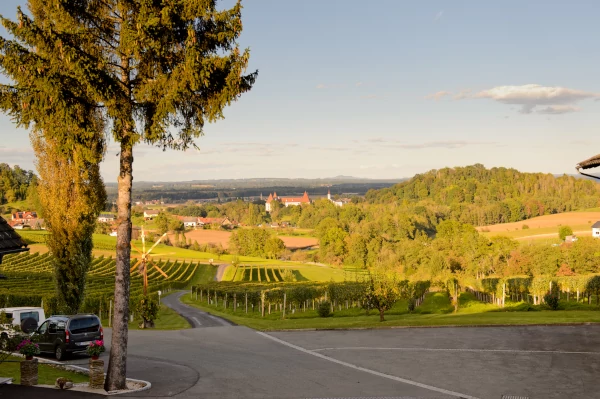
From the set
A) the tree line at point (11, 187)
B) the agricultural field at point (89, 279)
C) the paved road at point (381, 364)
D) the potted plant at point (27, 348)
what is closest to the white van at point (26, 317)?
the paved road at point (381, 364)

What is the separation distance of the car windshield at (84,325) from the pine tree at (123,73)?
24.0ft

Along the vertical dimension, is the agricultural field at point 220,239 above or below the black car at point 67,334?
below

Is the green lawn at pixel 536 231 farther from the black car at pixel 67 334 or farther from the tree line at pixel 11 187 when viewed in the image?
the tree line at pixel 11 187

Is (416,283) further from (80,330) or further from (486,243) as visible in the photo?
(80,330)

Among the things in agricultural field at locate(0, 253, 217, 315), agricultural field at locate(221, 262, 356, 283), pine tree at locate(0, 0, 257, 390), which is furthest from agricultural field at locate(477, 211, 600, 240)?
pine tree at locate(0, 0, 257, 390)

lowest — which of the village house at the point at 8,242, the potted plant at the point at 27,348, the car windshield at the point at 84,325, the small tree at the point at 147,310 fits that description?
the small tree at the point at 147,310

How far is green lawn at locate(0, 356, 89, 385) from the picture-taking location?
1501cm

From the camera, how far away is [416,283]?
5475cm

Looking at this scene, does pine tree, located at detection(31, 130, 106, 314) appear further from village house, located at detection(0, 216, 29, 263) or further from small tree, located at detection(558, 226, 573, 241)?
small tree, located at detection(558, 226, 573, 241)

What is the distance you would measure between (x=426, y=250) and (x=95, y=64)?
85150 mm

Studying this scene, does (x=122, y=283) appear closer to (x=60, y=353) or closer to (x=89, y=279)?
(x=60, y=353)

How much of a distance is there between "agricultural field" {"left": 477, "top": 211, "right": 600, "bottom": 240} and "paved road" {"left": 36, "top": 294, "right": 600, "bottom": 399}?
104 m

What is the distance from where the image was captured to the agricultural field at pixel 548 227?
404 feet

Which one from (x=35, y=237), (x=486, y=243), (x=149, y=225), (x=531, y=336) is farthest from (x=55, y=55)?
(x=149, y=225)
